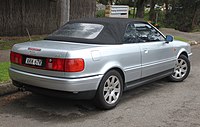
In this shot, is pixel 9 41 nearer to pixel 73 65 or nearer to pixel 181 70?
pixel 181 70

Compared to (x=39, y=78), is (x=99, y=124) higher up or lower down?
lower down

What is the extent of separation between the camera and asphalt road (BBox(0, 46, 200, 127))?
14.5 feet

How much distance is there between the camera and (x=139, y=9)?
2286 centimetres

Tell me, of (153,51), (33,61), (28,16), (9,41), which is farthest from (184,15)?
(33,61)

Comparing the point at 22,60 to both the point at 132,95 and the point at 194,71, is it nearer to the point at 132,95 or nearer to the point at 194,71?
the point at 132,95

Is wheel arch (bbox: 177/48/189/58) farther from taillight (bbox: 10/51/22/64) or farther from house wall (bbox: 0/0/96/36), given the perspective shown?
house wall (bbox: 0/0/96/36)

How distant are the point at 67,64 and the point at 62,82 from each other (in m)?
0.28

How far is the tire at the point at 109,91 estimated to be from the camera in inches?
187

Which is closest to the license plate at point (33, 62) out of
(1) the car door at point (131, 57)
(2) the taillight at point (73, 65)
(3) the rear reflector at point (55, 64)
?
(3) the rear reflector at point (55, 64)

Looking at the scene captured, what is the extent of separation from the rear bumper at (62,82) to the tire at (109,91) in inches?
5.8

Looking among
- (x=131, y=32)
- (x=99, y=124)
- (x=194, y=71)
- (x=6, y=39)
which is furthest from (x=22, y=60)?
(x=6, y=39)

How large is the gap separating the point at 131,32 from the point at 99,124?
2.07 m

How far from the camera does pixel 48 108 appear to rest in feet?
16.5

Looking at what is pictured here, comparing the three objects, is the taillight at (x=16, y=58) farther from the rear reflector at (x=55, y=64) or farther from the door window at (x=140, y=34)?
the door window at (x=140, y=34)
